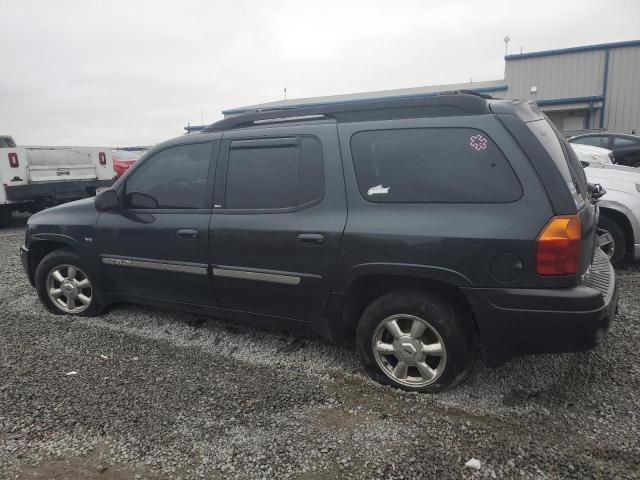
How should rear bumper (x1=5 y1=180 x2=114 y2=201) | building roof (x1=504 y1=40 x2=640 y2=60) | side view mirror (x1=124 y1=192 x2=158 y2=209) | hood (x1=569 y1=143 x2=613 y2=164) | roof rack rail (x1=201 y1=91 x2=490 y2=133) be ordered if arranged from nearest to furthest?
roof rack rail (x1=201 y1=91 x2=490 y2=133), side view mirror (x1=124 y1=192 x2=158 y2=209), hood (x1=569 y1=143 x2=613 y2=164), rear bumper (x1=5 y1=180 x2=114 y2=201), building roof (x1=504 y1=40 x2=640 y2=60)

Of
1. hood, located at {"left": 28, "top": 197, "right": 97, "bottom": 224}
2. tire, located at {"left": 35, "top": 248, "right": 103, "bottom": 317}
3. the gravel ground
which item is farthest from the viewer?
tire, located at {"left": 35, "top": 248, "right": 103, "bottom": 317}

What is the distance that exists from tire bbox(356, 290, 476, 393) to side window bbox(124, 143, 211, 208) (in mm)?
1594

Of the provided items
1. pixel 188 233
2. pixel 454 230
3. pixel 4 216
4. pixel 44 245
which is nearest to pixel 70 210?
pixel 44 245

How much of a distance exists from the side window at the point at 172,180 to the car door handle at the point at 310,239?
3.09ft

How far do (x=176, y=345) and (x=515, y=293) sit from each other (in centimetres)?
259

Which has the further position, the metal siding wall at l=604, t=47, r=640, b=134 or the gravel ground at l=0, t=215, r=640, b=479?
the metal siding wall at l=604, t=47, r=640, b=134

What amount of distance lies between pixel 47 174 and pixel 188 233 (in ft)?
23.9

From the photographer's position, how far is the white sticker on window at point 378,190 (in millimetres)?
2824

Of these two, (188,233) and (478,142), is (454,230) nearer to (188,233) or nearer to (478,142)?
(478,142)

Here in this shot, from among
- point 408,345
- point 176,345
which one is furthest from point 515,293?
point 176,345

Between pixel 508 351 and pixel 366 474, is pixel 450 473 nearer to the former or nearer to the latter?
pixel 366 474

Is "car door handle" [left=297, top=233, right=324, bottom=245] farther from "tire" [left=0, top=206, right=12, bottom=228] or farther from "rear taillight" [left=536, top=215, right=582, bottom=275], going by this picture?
"tire" [left=0, top=206, right=12, bottom=228]

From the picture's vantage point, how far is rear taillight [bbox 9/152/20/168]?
8586mm

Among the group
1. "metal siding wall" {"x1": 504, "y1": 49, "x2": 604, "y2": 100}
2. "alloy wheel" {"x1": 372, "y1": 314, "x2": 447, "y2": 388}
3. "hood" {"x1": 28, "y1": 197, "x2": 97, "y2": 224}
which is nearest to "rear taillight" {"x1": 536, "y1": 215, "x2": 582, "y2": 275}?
"alloy wheel" {"x1": 372, "y1": 314, "x2": 447, "y2": 388}
